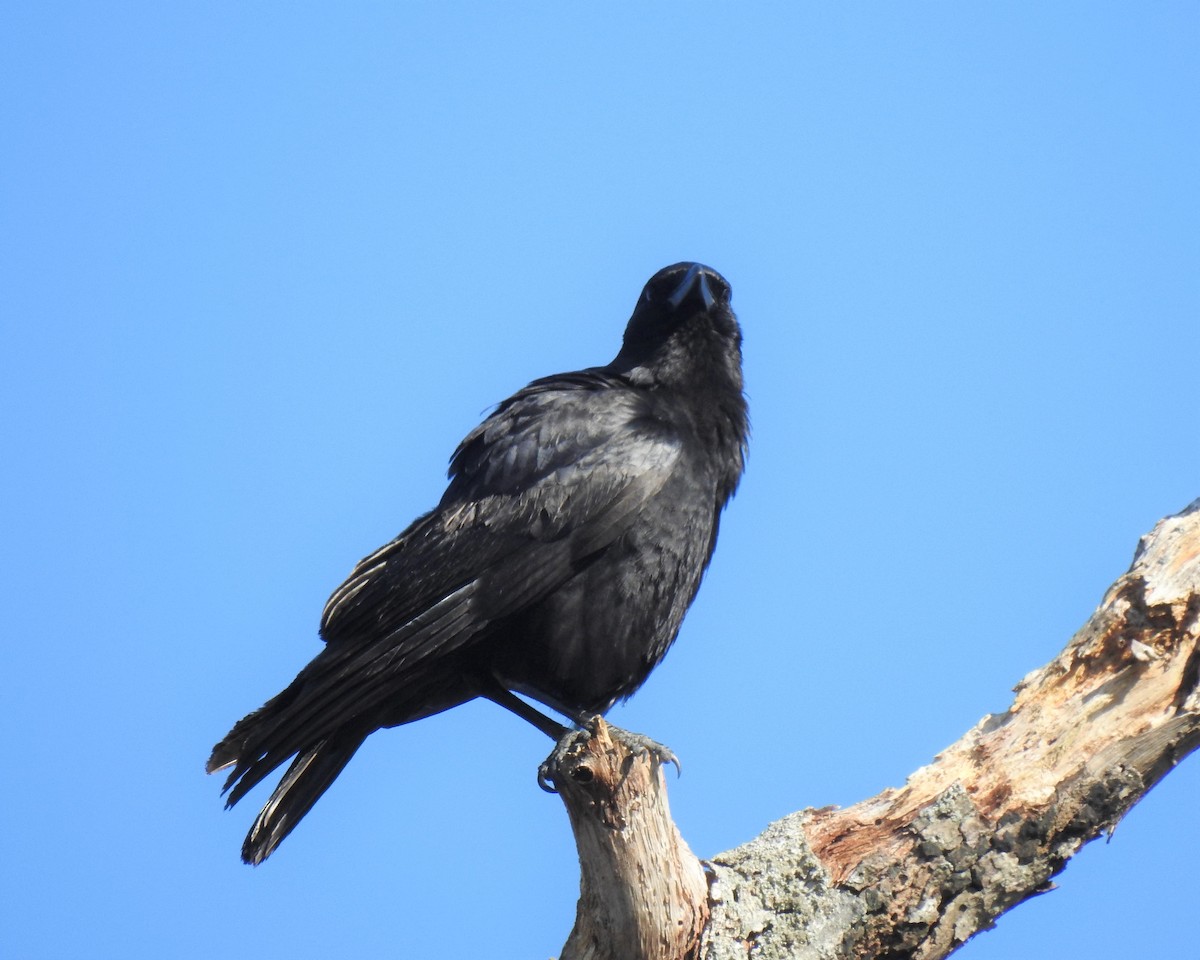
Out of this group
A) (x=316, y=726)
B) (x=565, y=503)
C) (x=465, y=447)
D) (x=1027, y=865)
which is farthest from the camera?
(x=465, y=447)

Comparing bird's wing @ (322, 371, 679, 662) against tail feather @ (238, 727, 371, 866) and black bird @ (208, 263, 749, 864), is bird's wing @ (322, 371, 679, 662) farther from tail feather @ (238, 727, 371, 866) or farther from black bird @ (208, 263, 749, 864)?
tail feather @ (238, 727, 371, 866)

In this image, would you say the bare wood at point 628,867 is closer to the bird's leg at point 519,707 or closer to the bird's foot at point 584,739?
the bird's foot at point 584,739

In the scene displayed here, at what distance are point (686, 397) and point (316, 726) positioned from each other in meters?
2.49

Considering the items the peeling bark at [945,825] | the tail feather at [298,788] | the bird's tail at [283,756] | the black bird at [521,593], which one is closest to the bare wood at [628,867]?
the peeling bark at [945,825]

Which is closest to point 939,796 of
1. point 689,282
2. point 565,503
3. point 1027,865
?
point 1027,865

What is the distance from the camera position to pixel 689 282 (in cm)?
710

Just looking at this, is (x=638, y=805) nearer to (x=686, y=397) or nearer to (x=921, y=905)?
(x=921, y=905)

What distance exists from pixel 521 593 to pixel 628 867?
173cm

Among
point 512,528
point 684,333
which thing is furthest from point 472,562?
point 684,333

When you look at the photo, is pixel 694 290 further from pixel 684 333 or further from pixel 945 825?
pixel 945 825

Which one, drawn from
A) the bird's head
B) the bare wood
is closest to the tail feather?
the bare wood

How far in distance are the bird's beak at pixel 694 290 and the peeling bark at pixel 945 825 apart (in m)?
3.03

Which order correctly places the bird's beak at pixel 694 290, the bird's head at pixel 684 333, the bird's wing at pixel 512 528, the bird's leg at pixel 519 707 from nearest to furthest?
the bird's wing at pixel 512 528 < the bird's leg at pixel 519 707 < the bird's head at pixel 684 333 < the bird's beak at pixel 694 290

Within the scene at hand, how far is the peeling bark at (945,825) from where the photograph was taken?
4.26m
